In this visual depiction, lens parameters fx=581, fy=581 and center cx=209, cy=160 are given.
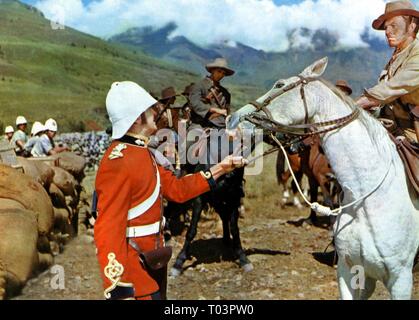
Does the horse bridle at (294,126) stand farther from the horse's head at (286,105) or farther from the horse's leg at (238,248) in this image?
the horse's leg at (238,248)

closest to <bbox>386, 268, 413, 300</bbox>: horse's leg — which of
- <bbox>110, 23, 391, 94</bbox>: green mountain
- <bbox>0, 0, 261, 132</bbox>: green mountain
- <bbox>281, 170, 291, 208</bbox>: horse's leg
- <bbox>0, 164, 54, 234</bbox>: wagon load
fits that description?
<bbox>0, 164, 54, 234</bbox>: wagon load

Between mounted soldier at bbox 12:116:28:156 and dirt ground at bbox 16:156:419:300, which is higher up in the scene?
mounted soldier at bbox 12:116:28:156

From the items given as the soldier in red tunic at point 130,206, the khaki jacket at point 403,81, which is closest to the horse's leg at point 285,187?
the khaki jacket at point 403,81

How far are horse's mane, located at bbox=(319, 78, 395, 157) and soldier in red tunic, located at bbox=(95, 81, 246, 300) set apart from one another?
130cm

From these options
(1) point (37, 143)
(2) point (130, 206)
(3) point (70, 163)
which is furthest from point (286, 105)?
(1) point (37, 143)

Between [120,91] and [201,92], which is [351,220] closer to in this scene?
[120,91]

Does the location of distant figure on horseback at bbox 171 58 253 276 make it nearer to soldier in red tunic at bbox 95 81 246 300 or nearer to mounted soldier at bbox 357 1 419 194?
mounted soldier at bbox 357 1 419 194

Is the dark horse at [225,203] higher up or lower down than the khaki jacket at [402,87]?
lower down

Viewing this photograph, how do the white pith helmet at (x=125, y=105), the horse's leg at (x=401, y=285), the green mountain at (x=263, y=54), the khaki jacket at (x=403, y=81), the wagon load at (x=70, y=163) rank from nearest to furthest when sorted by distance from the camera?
the white pith helmet at (x=125, y=105), the horse's leg at (x=401, y=285), the khaki jacket at (x=403, y=81), the wagon load at (x=70, y=163), the green mountain at (x=263, y=54)

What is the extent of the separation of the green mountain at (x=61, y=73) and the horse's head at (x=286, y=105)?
78.1 feet

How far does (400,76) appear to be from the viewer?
13.2ft

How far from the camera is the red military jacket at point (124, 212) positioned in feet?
9.95

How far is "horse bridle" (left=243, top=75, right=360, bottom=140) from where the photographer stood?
3.74m

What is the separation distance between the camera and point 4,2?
79.1m
